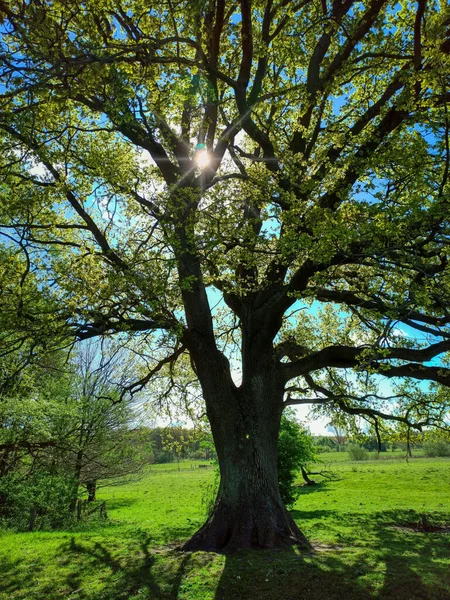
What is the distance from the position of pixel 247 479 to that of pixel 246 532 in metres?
1.03

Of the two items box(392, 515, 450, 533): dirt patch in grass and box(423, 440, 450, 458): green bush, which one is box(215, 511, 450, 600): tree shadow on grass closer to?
box(392, 515, 450, 533): dirt patch in grass

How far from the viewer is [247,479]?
909cm

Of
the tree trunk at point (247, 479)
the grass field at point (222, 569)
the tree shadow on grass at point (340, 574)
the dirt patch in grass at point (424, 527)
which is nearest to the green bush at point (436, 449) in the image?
the dirt patch in grass at point (424, 527)

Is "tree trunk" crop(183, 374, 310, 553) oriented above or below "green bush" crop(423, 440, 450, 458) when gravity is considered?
above

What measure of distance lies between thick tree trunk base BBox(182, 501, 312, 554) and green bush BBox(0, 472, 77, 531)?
10256 mm

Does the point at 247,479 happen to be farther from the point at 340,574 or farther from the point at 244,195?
the point at 244,195

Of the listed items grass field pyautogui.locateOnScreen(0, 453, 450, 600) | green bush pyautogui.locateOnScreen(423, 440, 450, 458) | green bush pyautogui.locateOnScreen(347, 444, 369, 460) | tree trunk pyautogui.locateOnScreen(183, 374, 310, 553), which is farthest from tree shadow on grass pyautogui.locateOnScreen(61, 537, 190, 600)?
green bush pyautogui.locateOnScreen(423, 440, 450, 458)

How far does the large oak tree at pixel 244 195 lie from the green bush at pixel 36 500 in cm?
1004

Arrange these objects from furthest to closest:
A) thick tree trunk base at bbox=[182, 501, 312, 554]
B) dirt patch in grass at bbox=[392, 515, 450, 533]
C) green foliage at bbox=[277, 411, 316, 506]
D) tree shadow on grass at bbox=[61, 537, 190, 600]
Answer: green foliage at bbox=[277, 411, 316, 506], dirt patch in grass at bbox=[392, 515, 450, 533], thick tree trunk base at bbox=[182, 501, 312, 554], tree shadow on grass at bbox=[61, 537, 190, 600]

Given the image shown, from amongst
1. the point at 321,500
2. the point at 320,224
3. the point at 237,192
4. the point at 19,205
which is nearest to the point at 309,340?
the point at 237,192

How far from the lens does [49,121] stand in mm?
9062

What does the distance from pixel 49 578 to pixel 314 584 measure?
4.85 meters

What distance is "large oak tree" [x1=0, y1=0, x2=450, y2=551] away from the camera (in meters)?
6.98

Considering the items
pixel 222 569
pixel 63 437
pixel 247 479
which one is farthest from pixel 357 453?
pixel 222 569
